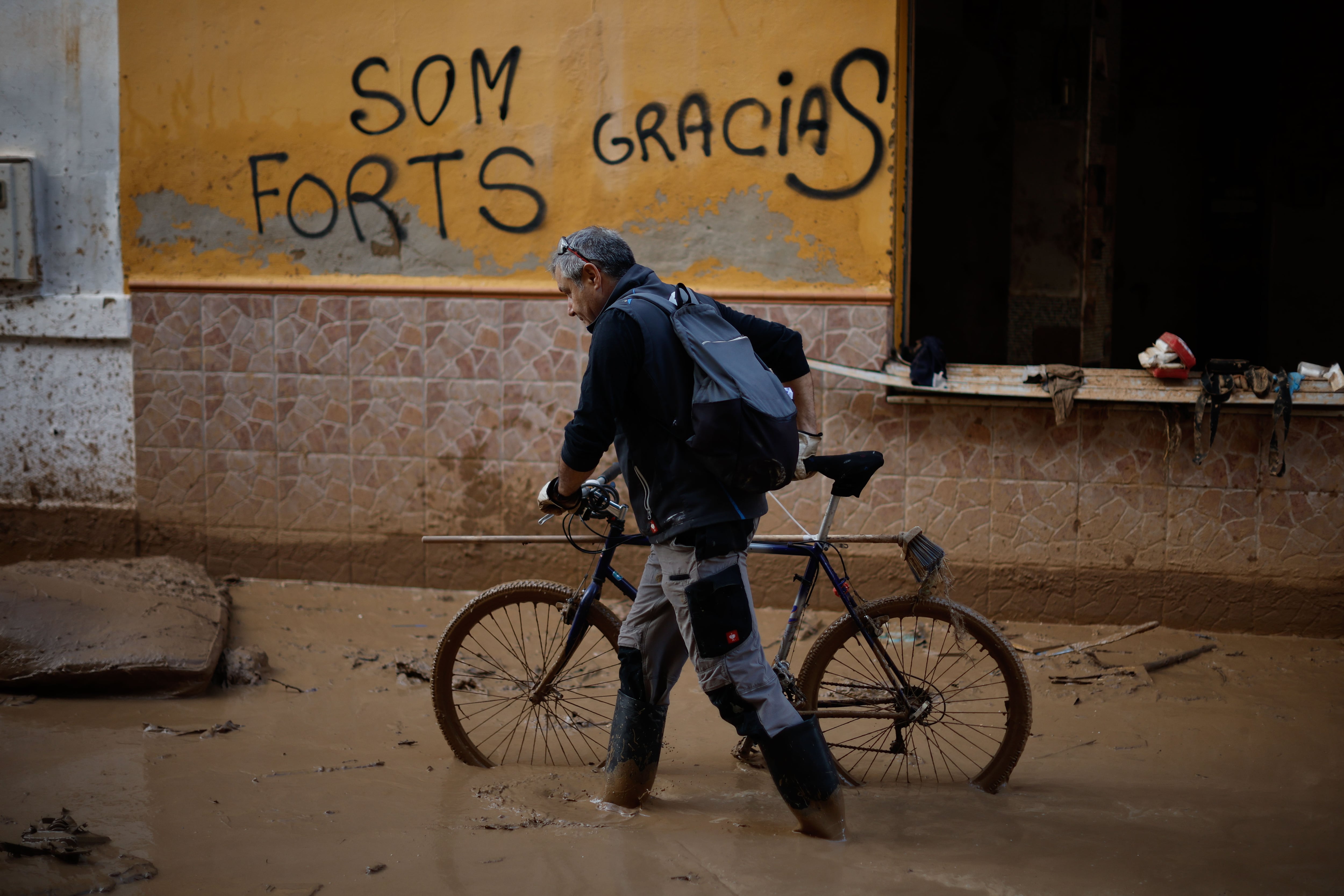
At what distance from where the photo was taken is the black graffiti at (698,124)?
5.30m

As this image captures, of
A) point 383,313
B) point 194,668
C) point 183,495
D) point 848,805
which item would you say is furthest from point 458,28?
point 848,805

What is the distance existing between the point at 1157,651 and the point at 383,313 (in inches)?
164

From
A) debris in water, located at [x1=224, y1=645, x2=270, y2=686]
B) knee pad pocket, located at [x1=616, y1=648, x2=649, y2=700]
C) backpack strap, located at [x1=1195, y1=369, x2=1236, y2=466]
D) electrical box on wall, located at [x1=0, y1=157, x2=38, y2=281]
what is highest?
electrical box on wall, located at [x1=0, y1=157, x2=38, y2=281]

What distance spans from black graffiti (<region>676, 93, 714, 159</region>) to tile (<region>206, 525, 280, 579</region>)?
3077mm

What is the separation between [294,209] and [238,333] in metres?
0.75

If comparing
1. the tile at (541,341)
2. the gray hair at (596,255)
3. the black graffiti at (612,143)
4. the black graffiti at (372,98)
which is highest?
the black graffiti at (372,98)

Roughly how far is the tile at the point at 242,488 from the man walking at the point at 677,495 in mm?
3274

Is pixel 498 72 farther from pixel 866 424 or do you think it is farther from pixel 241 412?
pixel 866 424

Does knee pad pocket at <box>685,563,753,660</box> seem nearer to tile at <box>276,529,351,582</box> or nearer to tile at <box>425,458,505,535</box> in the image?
tile at <box>425,458,505,535</box>

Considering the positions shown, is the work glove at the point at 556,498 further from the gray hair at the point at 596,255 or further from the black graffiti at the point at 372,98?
the black graffiti at the point at 372,98

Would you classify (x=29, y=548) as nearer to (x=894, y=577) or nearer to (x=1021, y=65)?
(x=894, y=577)

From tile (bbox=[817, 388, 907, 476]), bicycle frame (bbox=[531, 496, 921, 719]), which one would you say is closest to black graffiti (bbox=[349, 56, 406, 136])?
tile (bbox=[817, 388, 907, 476])

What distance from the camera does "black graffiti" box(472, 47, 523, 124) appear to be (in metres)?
5.45

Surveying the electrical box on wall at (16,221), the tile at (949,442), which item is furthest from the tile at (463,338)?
the electrical box on wall at (16,221)
